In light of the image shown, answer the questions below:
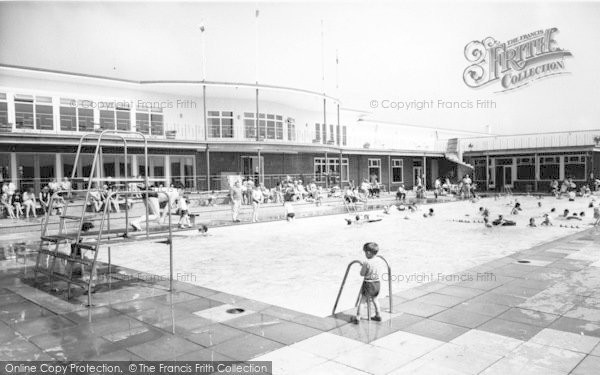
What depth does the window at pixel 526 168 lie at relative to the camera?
1643 inches

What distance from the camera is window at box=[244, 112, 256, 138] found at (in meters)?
32.3

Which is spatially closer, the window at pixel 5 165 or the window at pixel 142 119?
the window at pixel 5 165

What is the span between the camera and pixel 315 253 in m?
11.7

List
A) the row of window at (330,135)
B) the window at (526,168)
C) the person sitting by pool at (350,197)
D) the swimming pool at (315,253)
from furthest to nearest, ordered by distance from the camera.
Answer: the window at (526,168) → the row of window at (330,135) → the person sitting by pool at (350,197) → the swimming pool at (315,253)

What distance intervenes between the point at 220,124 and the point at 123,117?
648cm

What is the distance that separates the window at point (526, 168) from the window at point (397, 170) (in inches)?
424

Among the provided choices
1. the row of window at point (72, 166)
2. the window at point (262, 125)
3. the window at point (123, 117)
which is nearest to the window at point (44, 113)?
the row of window at point (72, 166)

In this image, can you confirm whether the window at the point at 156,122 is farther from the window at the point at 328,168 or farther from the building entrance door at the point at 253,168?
the window at the point at 328,168

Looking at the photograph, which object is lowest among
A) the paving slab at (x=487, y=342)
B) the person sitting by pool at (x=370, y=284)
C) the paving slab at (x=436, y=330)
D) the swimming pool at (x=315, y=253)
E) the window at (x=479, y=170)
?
the swimming pool at (x=315, y=253)

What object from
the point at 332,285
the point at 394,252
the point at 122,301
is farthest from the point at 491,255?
the point at 122,301

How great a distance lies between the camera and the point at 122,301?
7266mm

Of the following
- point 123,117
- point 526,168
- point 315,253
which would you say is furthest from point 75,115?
point 526,168

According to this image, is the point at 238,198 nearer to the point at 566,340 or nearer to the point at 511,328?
the point at 511,328

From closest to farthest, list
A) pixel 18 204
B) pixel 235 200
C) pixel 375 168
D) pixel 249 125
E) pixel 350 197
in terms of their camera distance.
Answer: pixel 235 200, pixel 18 204, pixel 350 197, pixel 249 125, pixel 375 168
